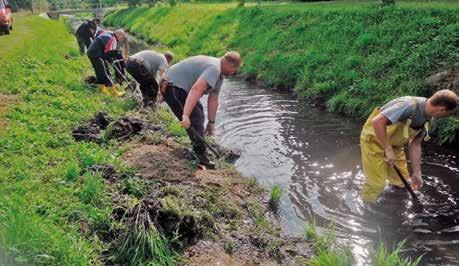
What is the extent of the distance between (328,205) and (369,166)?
90 centimetres

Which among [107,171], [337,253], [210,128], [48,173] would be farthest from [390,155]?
[48,173]

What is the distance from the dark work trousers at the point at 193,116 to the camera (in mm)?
6902

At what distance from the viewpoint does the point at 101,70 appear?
38.0ft

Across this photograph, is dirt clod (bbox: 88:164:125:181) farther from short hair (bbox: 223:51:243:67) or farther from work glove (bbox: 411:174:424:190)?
work glove (bbox: 411:174:424:190)

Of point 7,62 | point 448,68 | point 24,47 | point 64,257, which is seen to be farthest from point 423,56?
point 24,47

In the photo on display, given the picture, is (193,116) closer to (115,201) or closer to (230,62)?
(230,62)

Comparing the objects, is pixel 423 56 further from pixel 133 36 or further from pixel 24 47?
pixel 133 36

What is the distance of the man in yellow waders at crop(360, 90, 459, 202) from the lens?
5.37 meters

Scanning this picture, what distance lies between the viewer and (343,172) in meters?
7.86

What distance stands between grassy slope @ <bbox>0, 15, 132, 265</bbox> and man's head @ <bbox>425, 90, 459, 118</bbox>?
13.2ft

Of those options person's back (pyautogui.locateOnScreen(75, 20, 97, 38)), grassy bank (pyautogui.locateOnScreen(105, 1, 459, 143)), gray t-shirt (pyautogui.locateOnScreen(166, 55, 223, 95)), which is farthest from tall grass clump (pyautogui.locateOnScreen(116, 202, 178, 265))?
person's back (pyautogui.locateOnScreen(75, 20, 97, 38))

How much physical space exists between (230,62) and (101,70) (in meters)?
6.16

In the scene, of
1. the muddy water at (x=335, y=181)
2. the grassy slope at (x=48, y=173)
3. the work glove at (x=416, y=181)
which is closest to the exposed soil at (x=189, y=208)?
the grassy slope at (x=48, y=173)

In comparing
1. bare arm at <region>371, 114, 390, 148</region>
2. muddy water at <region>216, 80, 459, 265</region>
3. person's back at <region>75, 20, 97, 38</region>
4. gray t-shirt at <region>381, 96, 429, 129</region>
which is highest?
gray t-shirt at <region>381, 96, 429, 129</region>
